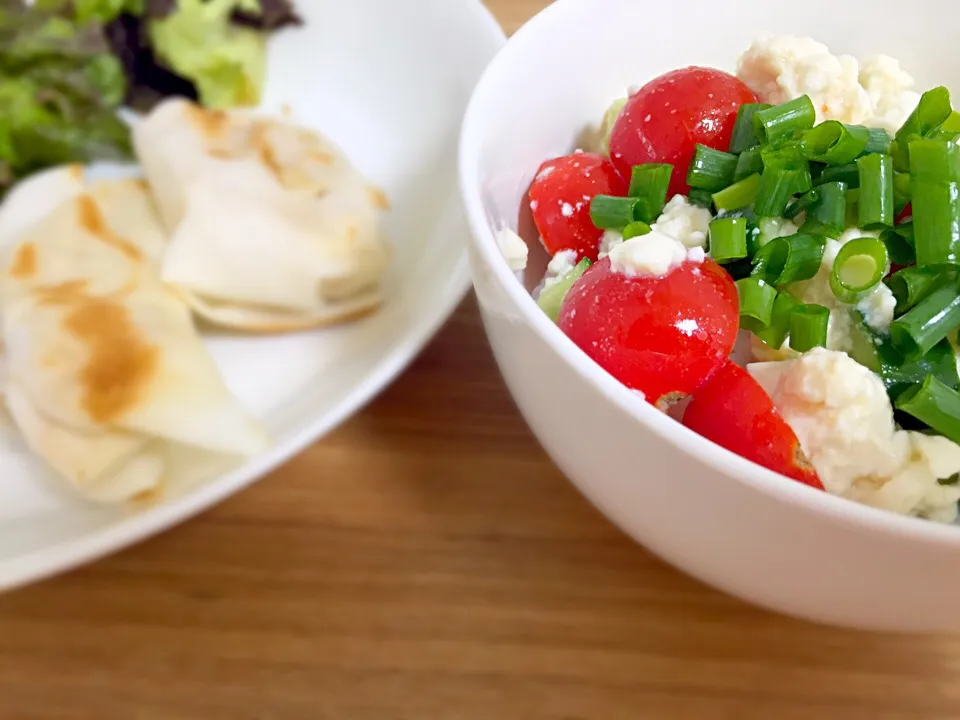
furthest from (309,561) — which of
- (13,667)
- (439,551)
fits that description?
(13,667)

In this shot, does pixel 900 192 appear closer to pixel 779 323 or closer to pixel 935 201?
pixel 935 201

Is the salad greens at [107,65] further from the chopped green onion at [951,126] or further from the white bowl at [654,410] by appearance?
the chopped green onion at [951,126]

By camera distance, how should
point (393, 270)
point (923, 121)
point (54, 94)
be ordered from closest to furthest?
point (923, 121), point (393, 270), point (54, 94)

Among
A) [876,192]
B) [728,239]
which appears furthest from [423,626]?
[876,192]

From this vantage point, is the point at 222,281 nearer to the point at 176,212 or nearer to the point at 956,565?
the point at 176,212

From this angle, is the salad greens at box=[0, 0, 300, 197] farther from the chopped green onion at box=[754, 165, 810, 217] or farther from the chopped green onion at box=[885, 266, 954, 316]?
the chopped green onion at box=[885, 266, 954, 316]

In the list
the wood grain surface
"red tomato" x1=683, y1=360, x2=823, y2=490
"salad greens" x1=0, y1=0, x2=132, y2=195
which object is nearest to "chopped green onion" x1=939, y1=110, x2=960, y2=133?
"red tomato" x1=683, y1=360, x2=823, y2=490
